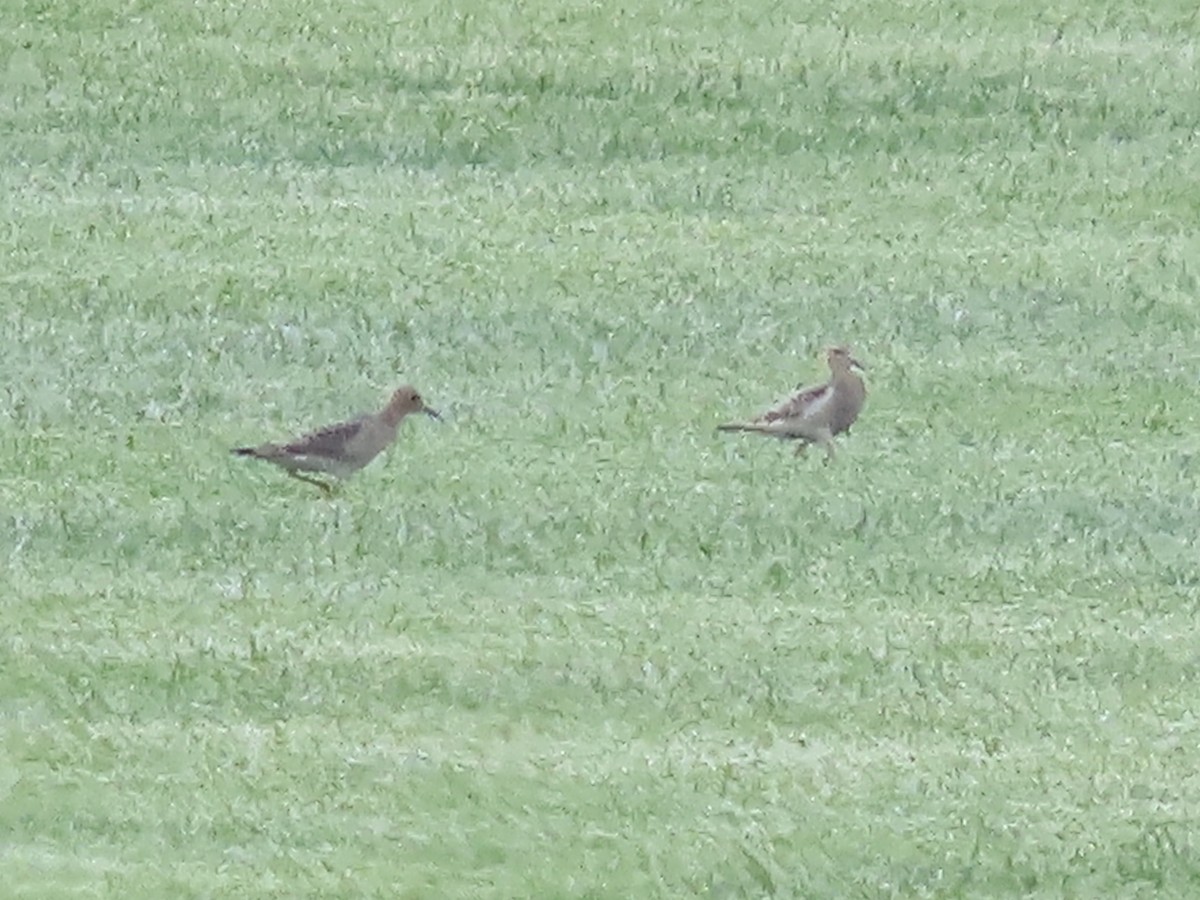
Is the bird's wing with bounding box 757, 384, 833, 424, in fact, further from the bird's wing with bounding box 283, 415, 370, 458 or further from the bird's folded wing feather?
the bird's wing with bounding box 283, 415, 370, 458

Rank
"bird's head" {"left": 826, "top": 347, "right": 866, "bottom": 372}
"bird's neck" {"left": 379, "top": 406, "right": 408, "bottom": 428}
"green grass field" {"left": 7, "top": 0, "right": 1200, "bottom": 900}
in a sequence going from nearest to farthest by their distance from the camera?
"green grass field" {"left": 7, "top": 0, "right": 1200, "bottom": 900}
"bird's neck" {"left": 379, "top": 406, "right": 408, "bottom": 428}
"bird's head" {"left": 826, "top": 347, "right": 866, "bottom": 372}

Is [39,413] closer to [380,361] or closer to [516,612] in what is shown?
[380,361]

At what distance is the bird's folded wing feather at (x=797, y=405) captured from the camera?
11703 mm

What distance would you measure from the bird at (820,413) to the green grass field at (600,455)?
160 mm

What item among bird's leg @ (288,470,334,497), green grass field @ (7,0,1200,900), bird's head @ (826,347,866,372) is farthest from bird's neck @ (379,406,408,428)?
bird's head @ (826,347,866,372)

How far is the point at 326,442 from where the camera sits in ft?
36.4

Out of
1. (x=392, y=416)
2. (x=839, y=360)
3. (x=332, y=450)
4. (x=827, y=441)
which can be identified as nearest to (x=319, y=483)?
(x=332, y=450)

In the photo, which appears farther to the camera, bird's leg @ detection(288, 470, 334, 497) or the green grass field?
bird's leg @ detection(288, 470, 334, 497)

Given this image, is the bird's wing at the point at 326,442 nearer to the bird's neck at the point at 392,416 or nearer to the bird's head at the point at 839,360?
the bird's neck at the point at 392,416

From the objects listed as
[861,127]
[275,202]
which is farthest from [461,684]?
[861,127]

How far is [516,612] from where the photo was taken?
1010 centimetres

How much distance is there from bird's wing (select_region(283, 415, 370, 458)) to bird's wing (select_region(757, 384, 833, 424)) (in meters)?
1.80

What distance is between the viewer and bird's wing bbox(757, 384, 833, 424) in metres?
11.7

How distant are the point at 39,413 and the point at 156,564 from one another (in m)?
2.14
